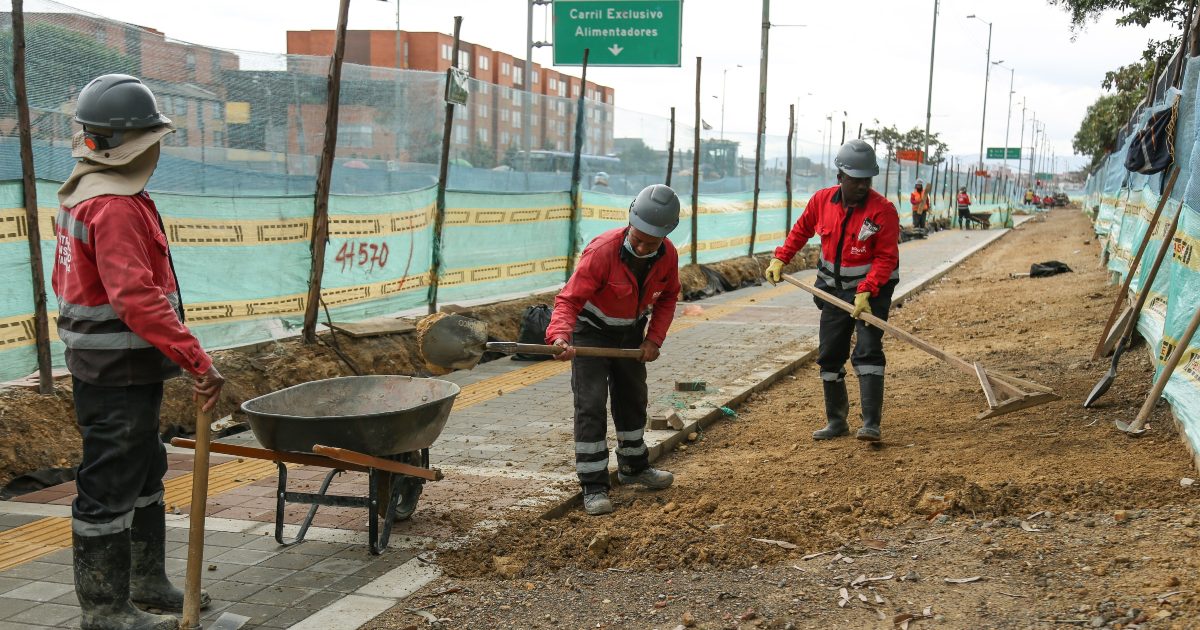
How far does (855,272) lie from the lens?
6.99m

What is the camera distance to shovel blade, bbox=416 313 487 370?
5672 mm

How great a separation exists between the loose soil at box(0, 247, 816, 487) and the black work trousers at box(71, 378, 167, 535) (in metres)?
2.29

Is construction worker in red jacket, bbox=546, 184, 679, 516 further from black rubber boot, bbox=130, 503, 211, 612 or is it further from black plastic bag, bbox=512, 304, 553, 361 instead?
black plastic bag, bbox=512, 304, 553, 361

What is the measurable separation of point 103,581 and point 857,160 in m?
5.00

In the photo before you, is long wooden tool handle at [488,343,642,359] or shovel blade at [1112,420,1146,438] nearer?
long wooden tool handle at [488,343,642,359]

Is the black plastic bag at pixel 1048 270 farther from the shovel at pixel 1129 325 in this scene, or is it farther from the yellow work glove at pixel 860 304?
the yellow work glove at pixel 860 304

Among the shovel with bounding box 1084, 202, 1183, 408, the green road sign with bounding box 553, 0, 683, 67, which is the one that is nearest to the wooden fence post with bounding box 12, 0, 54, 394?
the shovel with bounding box 1084, 202, 1183, 408

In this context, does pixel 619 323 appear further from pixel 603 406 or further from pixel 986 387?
pixel 986 387

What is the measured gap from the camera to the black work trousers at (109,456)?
3.70m

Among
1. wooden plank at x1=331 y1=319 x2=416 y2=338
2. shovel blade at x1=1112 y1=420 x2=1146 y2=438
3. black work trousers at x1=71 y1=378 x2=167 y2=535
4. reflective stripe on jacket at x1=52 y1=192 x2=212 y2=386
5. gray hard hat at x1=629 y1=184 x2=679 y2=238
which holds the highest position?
gray hard hat at x1=629 y1=184 x2=679 y2=238

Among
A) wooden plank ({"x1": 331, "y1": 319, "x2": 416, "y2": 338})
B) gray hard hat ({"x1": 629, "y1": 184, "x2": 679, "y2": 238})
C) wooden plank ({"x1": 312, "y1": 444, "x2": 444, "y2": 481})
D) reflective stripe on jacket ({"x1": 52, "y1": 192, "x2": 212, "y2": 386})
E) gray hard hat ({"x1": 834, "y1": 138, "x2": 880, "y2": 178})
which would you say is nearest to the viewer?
reflective stripe on jacket ({"x1": 52, "y1": 192, "x2": 212, "y2": 386})

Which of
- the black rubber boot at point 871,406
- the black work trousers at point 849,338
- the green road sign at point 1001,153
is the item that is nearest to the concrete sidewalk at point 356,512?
the black work trousers at point 849,338

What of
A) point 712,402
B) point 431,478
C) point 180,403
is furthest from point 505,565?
point 712,402

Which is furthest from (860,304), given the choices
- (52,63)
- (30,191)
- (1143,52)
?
(1143,52)
